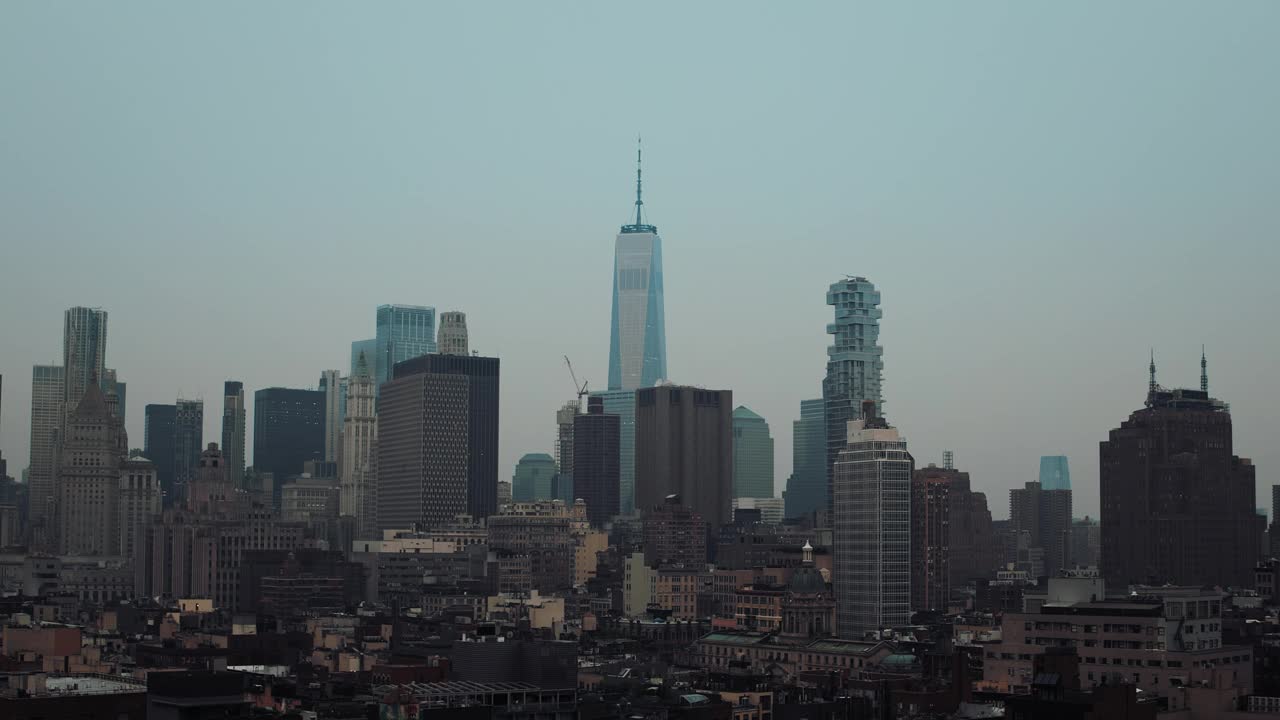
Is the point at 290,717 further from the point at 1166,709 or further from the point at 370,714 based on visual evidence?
the point at 1166,709

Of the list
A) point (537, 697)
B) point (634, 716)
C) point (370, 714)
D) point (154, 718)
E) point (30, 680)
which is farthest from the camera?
point (634, 716)

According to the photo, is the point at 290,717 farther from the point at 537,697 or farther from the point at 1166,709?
the point at 1166,709

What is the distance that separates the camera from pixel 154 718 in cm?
14762

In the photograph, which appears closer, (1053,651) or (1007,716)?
(1007,716)

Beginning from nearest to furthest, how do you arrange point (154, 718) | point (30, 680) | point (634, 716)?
point (154, 718), point (30, 680), point (634, 716)

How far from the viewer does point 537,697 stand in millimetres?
159000

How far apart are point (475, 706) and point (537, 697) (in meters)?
8.93

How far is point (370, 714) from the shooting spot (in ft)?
606

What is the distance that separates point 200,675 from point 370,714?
32.3 meters

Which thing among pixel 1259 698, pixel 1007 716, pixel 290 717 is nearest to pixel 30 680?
pixel 290 717

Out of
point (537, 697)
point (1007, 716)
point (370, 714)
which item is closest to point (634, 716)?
point (370, 714)

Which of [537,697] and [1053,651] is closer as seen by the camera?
[537,697]

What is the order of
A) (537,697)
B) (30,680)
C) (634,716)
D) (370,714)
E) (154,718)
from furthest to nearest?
(634,716)
(370,714)
(30,680)
(537,697)
(154,718)

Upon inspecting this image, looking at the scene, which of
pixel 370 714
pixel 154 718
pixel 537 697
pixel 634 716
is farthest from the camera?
pixel 634 716
